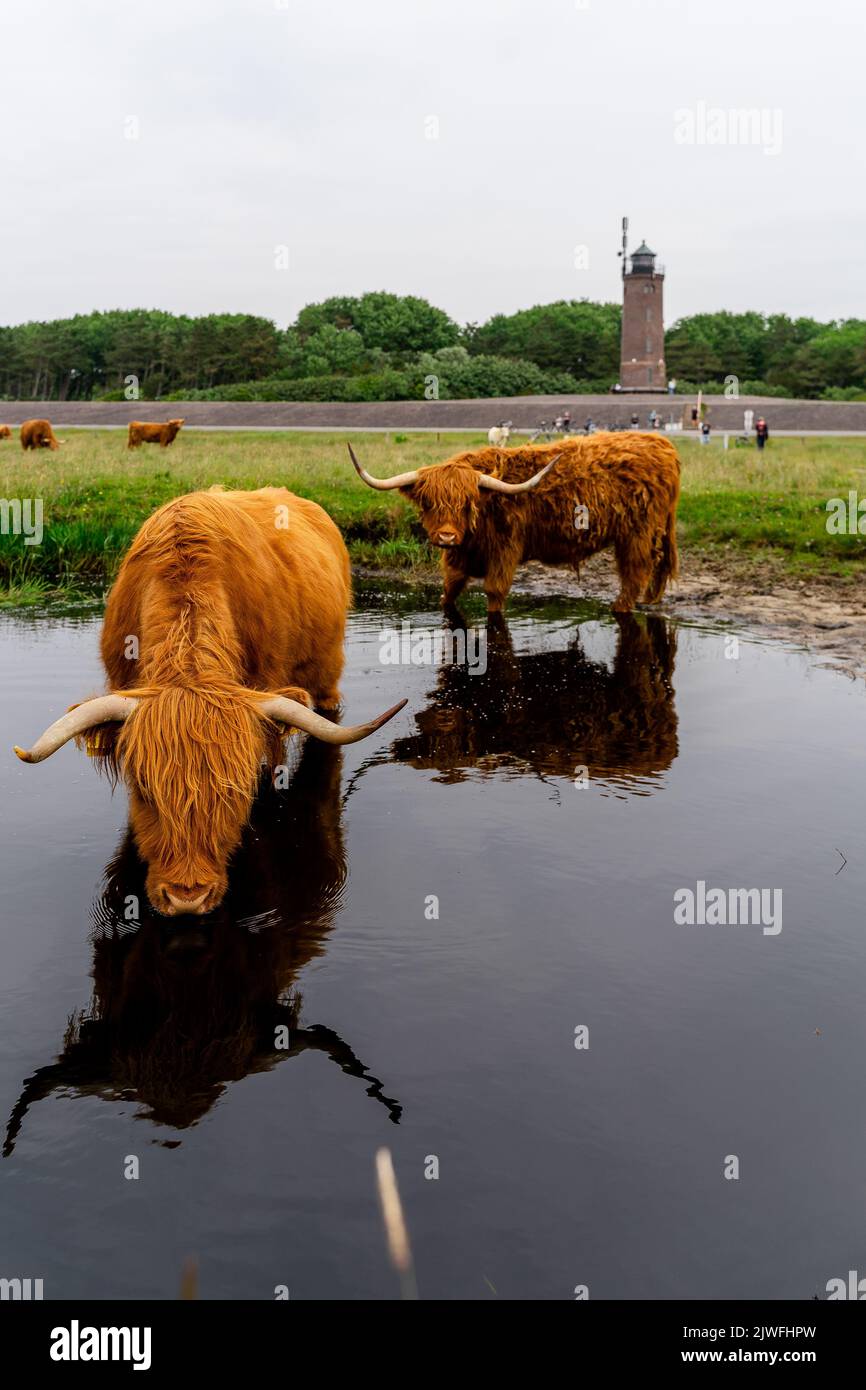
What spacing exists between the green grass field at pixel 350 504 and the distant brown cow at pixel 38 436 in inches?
187

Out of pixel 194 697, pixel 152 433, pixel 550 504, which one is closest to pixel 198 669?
pixel 194 697

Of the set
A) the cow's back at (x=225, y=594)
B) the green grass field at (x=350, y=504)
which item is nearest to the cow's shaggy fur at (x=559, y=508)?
the green grass field at (x=350, y=504)

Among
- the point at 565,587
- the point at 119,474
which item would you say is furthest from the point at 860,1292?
the point at 119,474

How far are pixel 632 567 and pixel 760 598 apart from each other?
1.60 m

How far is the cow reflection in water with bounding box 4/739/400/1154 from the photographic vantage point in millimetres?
3363

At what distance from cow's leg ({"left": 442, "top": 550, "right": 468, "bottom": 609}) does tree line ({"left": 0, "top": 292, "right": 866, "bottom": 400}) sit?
42.8 meters

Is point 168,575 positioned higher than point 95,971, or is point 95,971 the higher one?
point 168,575

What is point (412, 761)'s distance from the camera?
21.2 feet

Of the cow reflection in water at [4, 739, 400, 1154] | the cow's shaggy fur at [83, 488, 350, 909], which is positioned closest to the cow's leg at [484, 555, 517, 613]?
the cow's shaggy fur at [83, 488, 350, 909]

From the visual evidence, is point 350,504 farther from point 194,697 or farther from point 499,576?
point 194,697

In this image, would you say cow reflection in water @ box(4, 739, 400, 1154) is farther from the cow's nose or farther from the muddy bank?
the muddy bank

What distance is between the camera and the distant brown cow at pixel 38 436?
2709 centimetres

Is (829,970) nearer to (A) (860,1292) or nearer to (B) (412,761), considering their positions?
(A) (860,1292)

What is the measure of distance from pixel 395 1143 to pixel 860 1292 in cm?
126
